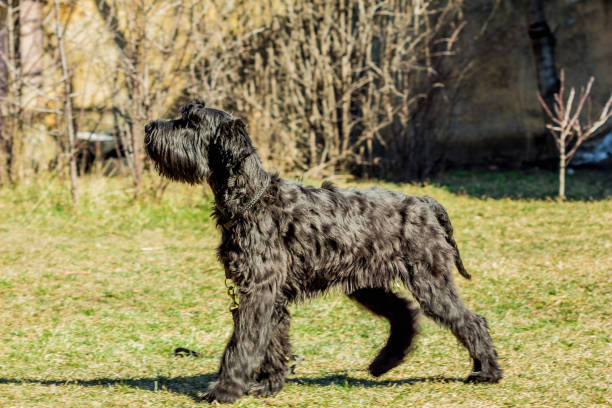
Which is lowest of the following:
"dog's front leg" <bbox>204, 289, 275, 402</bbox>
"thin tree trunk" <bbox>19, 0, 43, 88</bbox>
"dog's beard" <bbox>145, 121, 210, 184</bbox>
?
"dog's front leg" <bbox>204, 289, 275, 402</bbox>

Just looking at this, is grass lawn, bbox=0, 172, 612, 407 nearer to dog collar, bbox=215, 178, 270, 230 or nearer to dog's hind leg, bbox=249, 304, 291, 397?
dog's hind leg, bbox=249, 304, 291, 397

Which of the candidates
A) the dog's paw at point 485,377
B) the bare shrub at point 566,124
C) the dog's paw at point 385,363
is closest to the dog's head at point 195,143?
the dog's paw at point 385,363

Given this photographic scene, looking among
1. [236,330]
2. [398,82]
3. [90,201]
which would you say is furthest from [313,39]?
[236,330]

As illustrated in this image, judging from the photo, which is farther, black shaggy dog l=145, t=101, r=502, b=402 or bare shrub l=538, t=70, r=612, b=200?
bare shrub l=538, t=70, r=612, b=200

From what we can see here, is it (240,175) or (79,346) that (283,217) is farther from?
(79,346)

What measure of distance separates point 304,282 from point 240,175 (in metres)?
0.83

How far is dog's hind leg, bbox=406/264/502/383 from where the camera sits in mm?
4887

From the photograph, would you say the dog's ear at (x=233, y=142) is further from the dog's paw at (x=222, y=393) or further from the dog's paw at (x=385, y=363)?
the dog's paw at (x=385, y=363)

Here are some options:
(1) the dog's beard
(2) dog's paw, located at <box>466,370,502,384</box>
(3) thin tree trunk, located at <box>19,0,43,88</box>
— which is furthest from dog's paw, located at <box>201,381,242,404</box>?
(3) thin tree trunk, located at <box>19,0,43,88</box>

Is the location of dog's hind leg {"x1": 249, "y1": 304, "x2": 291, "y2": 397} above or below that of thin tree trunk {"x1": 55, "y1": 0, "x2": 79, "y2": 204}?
below

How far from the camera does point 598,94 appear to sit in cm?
1507

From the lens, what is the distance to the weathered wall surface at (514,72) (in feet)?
49.6

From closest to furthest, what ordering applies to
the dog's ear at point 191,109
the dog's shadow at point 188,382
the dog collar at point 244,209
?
1. the dog collar at point 244,209
2. the dog's ear at point 191,109
3. the dog's shadow at point 188,382

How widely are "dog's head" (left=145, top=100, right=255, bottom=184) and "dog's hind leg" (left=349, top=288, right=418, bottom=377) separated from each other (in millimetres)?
1409
